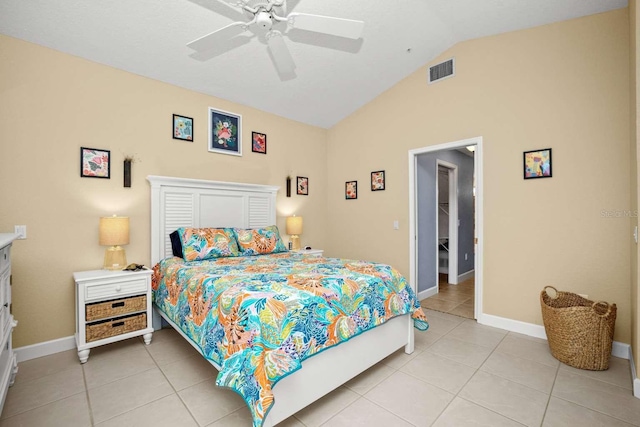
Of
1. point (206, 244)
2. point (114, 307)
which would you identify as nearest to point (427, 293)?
point (206, 244)

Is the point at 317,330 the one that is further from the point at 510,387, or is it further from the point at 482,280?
the point at 482,280

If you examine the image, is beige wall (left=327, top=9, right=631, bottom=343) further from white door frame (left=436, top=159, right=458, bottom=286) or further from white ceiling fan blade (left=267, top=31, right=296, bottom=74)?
white ceiling fan blade (left=267, top=31, right=296, bottom=74)

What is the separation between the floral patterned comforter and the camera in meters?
1.52

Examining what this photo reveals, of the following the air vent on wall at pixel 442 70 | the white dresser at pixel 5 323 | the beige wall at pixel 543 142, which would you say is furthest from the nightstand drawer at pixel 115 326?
the air vent on wall at pixel 442 70

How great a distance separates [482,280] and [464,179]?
2816mm

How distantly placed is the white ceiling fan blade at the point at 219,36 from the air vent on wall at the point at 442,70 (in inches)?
99.8

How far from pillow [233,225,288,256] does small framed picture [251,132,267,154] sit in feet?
3.88

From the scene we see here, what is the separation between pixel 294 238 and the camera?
14.3 feet

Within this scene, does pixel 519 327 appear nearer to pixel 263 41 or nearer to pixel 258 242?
pixel 258 242

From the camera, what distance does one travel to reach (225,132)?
379 cm

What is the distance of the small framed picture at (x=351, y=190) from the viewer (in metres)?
4.57

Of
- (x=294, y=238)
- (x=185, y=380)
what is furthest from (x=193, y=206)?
(x=185, y=380)

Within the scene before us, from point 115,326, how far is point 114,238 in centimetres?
77

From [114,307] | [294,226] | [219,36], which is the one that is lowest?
[114,307]
